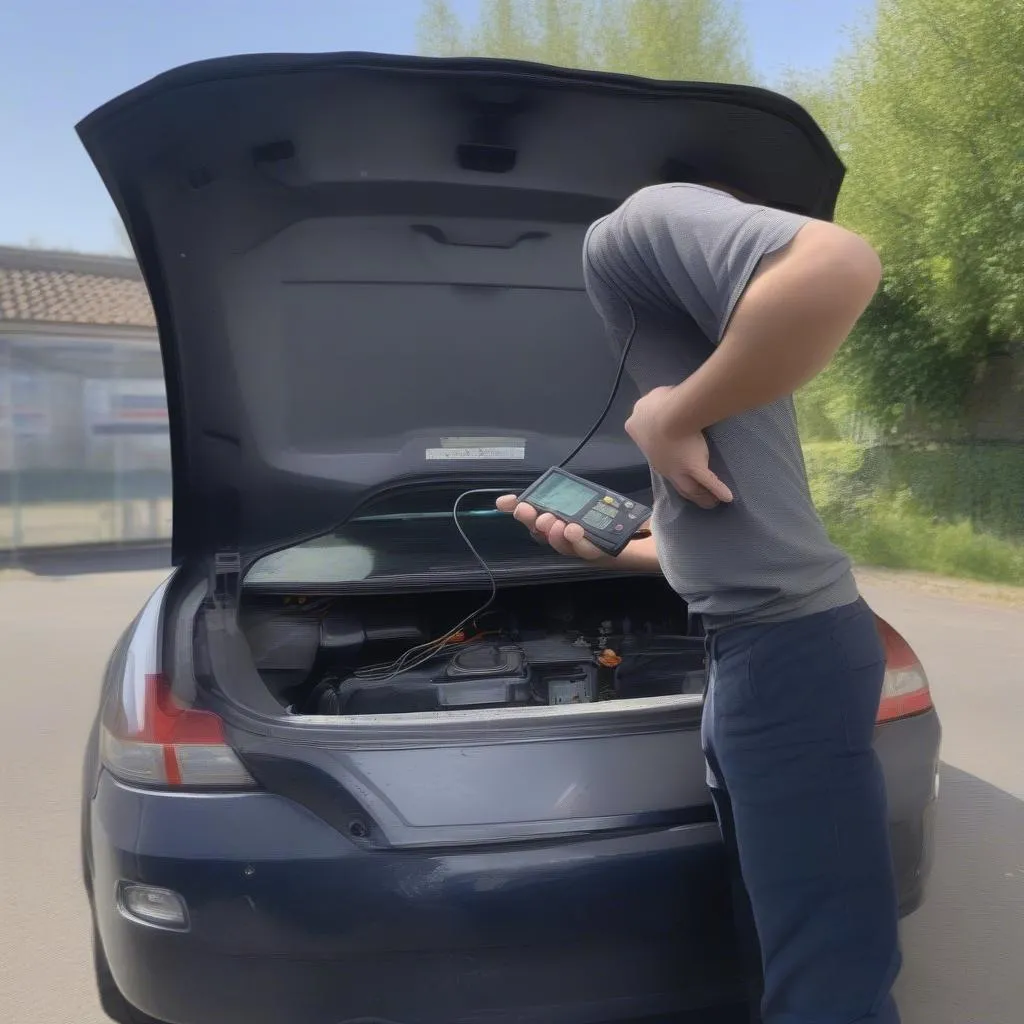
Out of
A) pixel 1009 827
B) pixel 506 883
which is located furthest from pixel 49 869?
pixel 1009 827

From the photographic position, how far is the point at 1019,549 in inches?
402

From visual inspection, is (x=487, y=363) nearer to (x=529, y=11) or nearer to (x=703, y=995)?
(x=703, y=995)

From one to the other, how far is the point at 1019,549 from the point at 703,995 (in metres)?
9.62

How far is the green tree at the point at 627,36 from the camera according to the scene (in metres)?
17.6

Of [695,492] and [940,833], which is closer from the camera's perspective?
[695,492]

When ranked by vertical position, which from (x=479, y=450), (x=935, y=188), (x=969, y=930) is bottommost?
(x=969, y=930)

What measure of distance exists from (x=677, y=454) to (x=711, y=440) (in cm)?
7

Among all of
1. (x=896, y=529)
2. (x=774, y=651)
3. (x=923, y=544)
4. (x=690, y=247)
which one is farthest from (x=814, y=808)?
(x=896, y=529)

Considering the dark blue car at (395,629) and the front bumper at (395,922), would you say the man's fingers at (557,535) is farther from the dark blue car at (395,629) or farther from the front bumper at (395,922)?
the front bumper at (395,922)

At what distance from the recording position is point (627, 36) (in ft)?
59.0

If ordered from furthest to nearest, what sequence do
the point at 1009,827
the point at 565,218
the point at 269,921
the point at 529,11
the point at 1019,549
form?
the point at 529,11 → the point at 1019,549 → the point at 1009,827 → the point at 565,218 → the point at 269,921

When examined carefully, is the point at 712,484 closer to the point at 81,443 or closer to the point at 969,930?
the point at 969,930

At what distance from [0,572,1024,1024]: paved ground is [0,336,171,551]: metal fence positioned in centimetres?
661

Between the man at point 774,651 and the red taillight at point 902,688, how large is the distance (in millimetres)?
591
